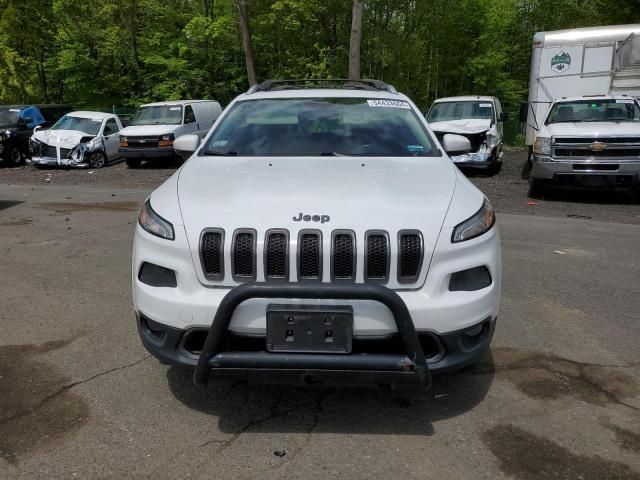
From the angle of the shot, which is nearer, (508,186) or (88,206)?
(88,206)

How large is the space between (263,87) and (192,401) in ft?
9.88

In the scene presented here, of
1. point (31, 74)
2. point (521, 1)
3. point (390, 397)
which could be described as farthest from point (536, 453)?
point (521, 1)

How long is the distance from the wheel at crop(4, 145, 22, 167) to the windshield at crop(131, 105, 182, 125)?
11.6ft

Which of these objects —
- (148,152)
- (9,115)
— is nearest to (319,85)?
(148,152)

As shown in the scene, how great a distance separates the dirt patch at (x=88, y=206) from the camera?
9.66 m

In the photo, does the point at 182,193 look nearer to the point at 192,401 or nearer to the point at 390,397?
the point at 192,401

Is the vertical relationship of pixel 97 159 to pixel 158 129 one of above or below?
below

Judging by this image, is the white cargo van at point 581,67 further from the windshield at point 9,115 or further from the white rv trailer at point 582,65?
the windshield at point 9,115

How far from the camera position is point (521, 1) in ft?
117

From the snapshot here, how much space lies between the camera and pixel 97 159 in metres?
16.7

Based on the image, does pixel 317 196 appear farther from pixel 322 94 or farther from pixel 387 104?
pixel 322 94

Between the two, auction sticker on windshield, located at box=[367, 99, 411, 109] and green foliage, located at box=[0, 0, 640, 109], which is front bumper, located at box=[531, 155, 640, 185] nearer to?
auction sticker on windshield, located at box=[367, 99, 411, 109]

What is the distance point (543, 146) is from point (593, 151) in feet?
2.66

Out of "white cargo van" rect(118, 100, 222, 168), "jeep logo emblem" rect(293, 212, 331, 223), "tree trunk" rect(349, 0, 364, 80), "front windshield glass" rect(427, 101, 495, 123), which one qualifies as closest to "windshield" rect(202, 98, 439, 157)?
"jeep logo emblem" rect(293, 212, 331, 223)
